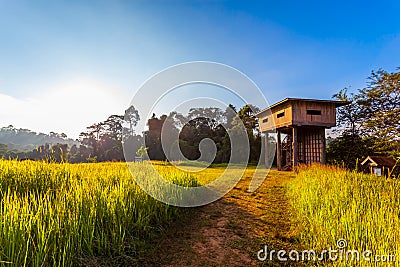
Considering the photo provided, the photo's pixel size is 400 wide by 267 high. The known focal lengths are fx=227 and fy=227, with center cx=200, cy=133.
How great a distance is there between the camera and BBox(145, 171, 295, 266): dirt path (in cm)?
307

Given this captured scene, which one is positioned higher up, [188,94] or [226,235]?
[188,94]

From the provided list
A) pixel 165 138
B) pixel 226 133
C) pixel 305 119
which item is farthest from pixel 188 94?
pixel 226 133

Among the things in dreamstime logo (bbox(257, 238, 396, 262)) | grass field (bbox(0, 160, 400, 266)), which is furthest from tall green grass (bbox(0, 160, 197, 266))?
dreamstime logo (bbox(257, 238, 396, 262))

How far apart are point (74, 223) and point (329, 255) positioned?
314cm

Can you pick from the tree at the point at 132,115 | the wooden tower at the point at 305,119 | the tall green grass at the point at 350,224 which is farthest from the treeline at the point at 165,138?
the tall green grass at the point at 350,224

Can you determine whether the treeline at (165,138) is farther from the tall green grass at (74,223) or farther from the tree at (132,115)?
the tall green grass at (74,223)

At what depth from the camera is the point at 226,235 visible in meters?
3.90

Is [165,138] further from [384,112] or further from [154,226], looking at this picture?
[384,112]

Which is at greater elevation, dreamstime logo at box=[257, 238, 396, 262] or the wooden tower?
the wooden tower

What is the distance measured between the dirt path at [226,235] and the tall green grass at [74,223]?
41cm

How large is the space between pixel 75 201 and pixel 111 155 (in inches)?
1116

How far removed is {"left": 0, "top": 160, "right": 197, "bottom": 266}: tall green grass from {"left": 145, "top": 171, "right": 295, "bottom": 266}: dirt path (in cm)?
41

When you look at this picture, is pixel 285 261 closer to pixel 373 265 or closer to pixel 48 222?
pixel 373 265

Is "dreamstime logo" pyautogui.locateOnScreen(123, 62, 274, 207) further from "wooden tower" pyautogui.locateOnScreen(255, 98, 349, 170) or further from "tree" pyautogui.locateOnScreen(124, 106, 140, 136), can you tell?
"wooden tower" pyautogui.locateOnScreen(255, 98, 349, 170)
